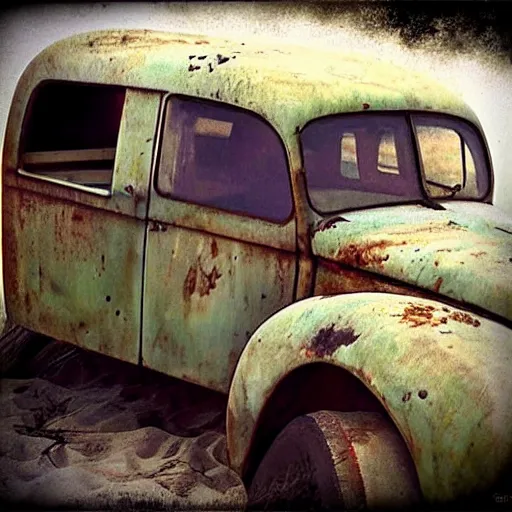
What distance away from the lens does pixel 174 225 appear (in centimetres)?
341

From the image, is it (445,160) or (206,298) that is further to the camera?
(445,160)

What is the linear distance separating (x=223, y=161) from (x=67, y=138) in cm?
113

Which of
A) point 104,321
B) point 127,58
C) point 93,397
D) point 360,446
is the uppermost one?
point 127,58

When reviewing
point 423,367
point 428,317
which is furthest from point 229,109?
point 423,367

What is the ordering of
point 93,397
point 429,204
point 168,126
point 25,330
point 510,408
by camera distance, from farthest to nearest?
point 25,330
point 93,397
point 168,126
point 429,204
point 510,408

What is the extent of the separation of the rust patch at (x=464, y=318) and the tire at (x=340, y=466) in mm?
353

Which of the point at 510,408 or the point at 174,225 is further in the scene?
the point at 174,225

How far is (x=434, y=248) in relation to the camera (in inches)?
111

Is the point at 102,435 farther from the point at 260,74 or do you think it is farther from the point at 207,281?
the point at 260,74

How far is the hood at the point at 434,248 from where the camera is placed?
266 centimetres

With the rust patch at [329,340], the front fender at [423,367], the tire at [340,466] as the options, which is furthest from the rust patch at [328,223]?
the tire at [340,466]

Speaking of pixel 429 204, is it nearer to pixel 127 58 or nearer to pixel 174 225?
pixel 174 225

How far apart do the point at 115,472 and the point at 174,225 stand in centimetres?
95

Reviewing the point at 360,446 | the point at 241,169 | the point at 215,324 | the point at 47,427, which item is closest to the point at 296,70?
the point at 241,169
